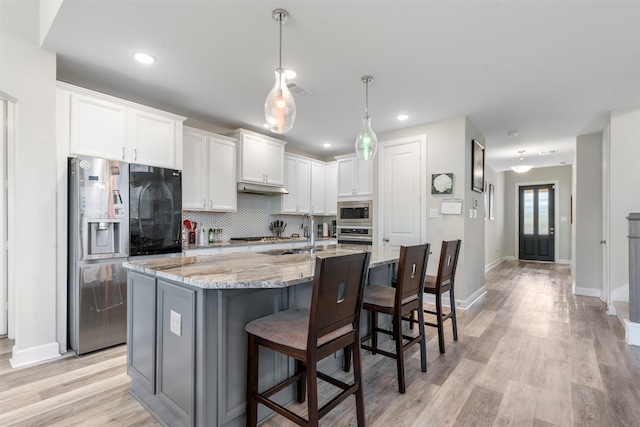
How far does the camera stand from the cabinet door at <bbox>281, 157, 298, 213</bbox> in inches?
209

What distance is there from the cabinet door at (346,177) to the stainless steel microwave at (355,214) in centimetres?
21

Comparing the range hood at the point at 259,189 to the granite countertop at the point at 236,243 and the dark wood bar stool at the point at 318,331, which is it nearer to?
the granite countertop at the point at 236,243

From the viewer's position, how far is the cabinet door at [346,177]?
5.43m

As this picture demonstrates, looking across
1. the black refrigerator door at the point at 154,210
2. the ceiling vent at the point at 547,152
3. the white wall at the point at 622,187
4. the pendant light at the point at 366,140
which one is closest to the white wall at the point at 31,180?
the black refrigerator door at the point at 154,210

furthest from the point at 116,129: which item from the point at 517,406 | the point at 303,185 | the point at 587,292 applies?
the point at 587,292

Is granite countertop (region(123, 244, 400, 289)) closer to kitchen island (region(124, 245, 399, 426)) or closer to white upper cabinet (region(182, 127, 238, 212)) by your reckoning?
kitchen island (region(124, 245, 399, 426))

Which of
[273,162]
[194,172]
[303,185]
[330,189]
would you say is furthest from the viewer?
[330,189]

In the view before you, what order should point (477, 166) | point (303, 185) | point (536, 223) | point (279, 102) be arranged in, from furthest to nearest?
1. point (536, 223)
2. point (303, 185)
3. point (477, 166)
4. point (279, 102)

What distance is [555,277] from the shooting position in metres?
6.32

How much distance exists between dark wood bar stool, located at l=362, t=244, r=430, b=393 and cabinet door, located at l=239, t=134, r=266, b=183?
2.75 metres

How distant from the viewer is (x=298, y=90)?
127 inches

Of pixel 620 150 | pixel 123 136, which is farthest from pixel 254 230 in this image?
pixel 620 150

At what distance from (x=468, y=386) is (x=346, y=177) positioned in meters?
3.87

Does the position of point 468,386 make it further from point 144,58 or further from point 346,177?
point 346,177
